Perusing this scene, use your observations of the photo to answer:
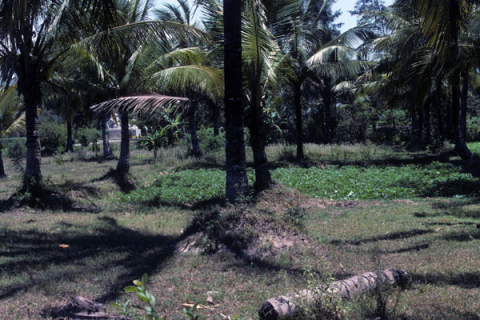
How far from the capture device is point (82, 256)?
6.27 metres

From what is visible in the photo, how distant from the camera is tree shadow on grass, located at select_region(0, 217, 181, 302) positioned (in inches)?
199

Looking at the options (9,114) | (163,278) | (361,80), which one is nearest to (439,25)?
(163,278)

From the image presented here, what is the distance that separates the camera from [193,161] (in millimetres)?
18953

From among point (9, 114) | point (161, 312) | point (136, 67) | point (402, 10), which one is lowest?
point (161, 312)

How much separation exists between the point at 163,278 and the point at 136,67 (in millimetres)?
10805

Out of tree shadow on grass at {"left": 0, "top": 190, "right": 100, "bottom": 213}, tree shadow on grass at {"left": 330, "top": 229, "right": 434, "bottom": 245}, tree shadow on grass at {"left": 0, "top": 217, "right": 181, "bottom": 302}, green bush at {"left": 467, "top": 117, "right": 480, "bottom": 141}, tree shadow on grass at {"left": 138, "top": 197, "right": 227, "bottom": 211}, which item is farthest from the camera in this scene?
green bush at {"left": 467, "top": 117, "right": 480, "bottom": 141}

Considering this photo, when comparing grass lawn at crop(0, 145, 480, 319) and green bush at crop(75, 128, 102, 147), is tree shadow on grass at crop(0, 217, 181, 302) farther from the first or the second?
green bush at crop(75, 128, 102, 147)

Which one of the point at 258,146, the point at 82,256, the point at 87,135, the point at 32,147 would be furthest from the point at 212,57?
the point at 87,135

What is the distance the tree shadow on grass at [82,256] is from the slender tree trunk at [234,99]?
7.21 ft

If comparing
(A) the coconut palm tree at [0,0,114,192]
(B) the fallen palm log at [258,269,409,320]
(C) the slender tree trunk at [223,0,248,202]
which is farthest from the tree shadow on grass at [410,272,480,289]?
(A) the coconut palm tree at [0,0,114,192]

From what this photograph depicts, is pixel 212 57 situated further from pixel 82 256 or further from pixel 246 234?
pixel 82 256

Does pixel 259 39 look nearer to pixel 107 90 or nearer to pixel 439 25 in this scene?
pixel 439 25

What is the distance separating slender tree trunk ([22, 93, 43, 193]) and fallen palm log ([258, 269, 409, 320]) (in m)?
9.38

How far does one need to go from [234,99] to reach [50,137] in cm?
2610
